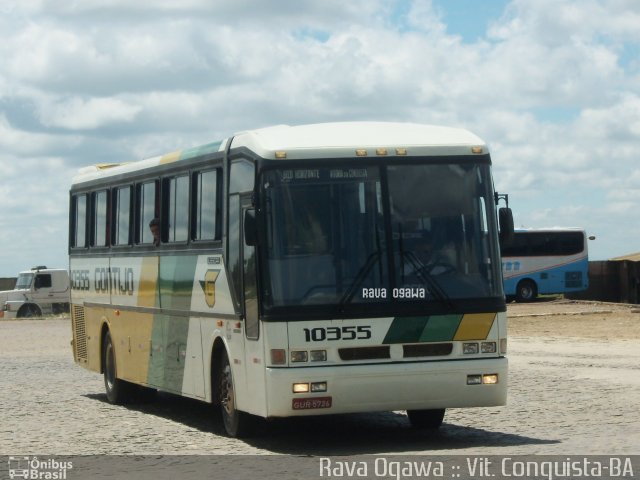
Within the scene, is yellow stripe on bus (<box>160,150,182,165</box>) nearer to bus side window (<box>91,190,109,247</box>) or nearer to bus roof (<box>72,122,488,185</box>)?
bus roof (<box>72,122,488,185</box>)

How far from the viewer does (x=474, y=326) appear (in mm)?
14070

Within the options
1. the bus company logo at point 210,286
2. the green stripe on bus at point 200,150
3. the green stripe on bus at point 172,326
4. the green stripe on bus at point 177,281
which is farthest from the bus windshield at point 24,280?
the bus company logo at point 210,286

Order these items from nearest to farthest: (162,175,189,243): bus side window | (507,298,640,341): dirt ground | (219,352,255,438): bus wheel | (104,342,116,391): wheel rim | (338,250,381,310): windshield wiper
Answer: (338,250,381,310): windshield wiper < (219,352,255,438): bus wheel < (162,175,189,243): bus side window < (104,342,116,391): wheel rim < (507,298,640,341): dirt ground

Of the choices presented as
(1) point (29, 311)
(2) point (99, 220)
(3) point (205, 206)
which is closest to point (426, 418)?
(3) point (205, 206)

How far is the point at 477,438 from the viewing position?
1456cm

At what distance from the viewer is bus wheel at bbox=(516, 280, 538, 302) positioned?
209 feet

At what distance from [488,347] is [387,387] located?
1.10 metres

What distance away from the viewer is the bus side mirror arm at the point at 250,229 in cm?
1382

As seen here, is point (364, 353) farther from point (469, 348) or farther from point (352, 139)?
point (352, 139)

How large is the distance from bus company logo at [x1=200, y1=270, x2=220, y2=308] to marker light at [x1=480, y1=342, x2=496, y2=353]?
3033 mm

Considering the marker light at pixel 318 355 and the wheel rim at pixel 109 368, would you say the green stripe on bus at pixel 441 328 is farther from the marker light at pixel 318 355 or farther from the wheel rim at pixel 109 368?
the wheel rim at pixel 109 368

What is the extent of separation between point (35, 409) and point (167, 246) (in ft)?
11.3

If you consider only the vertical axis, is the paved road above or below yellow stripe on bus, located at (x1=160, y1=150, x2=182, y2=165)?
below

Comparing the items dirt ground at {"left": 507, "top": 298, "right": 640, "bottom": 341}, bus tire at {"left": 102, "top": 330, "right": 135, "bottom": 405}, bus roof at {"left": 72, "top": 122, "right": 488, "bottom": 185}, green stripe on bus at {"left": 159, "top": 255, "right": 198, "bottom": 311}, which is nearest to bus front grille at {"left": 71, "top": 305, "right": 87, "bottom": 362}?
bus tire at {"left": 102, "top": 330, "right": 135, "bottom": 405}
